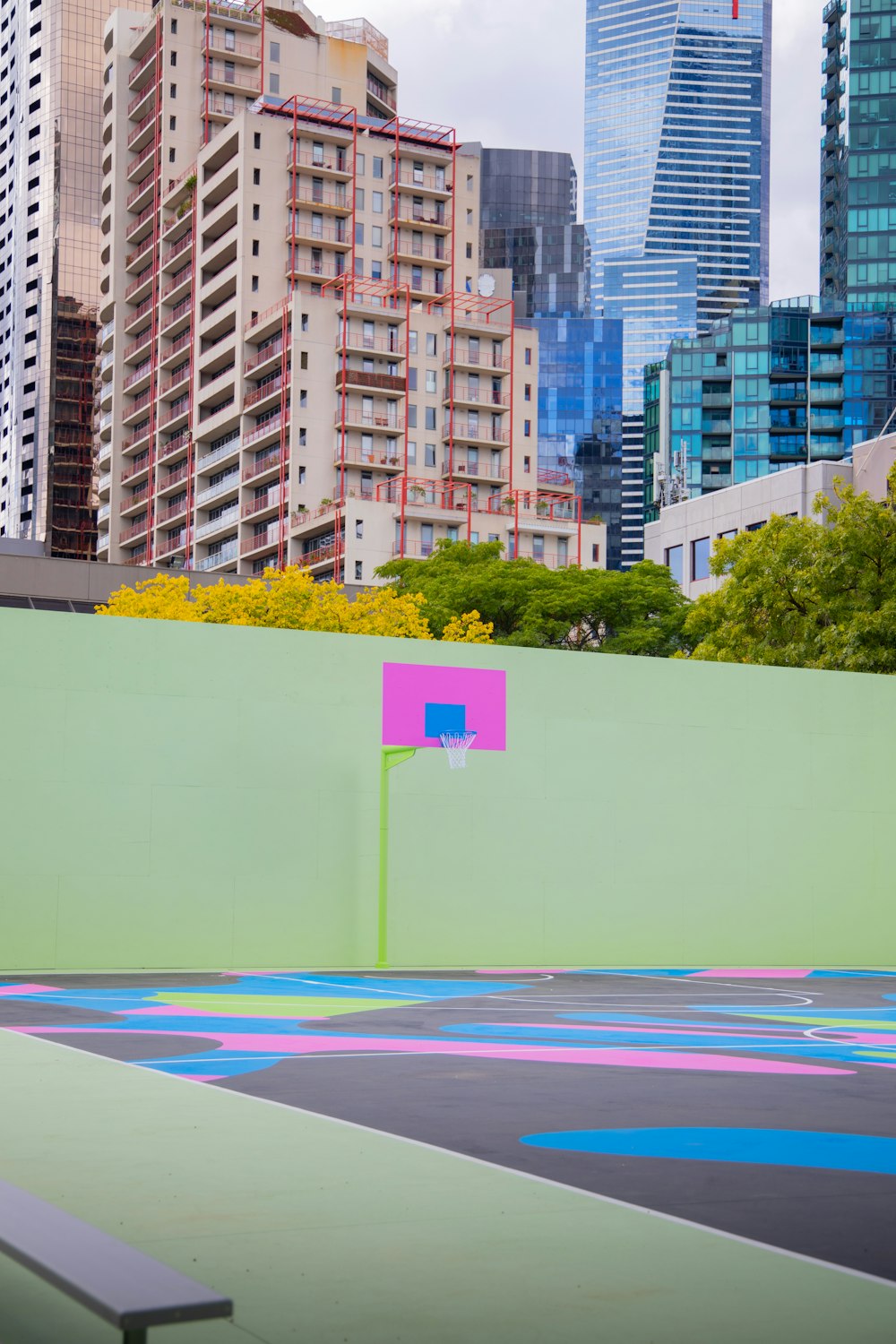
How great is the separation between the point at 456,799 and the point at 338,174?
8694cm

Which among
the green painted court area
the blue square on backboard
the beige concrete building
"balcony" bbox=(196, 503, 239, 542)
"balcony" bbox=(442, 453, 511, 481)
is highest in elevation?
"balcony" bbox=(442, 453, 511, 481)

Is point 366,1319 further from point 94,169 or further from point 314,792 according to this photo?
point 94,169

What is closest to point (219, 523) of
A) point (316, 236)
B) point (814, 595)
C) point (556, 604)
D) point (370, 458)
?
point (370, 458)

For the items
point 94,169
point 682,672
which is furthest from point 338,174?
point 682,672

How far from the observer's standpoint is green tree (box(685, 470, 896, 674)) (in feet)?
118

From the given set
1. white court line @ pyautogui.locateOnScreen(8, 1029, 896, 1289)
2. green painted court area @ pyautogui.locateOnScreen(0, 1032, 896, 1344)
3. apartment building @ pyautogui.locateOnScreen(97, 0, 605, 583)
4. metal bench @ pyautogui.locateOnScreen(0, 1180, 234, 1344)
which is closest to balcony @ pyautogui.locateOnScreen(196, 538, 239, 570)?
apartment building @ pyautogui.locateOnScreen(97, 0, 605, 583)

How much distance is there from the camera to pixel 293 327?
9369 centimetres

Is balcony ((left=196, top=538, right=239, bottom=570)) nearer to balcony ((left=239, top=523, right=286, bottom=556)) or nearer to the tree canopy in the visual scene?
balcony ((left=239, top=523, right=286, bottom=556))

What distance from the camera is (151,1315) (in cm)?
321

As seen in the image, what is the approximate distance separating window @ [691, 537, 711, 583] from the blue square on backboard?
5727 cm

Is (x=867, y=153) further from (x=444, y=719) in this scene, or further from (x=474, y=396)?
(x=444, y=719)

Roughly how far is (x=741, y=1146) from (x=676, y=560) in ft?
245

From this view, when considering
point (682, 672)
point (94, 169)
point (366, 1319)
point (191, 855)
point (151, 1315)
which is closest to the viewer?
point (151, 1315)

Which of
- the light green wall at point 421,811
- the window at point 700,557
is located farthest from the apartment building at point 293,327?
the light green wall at point 421,811
